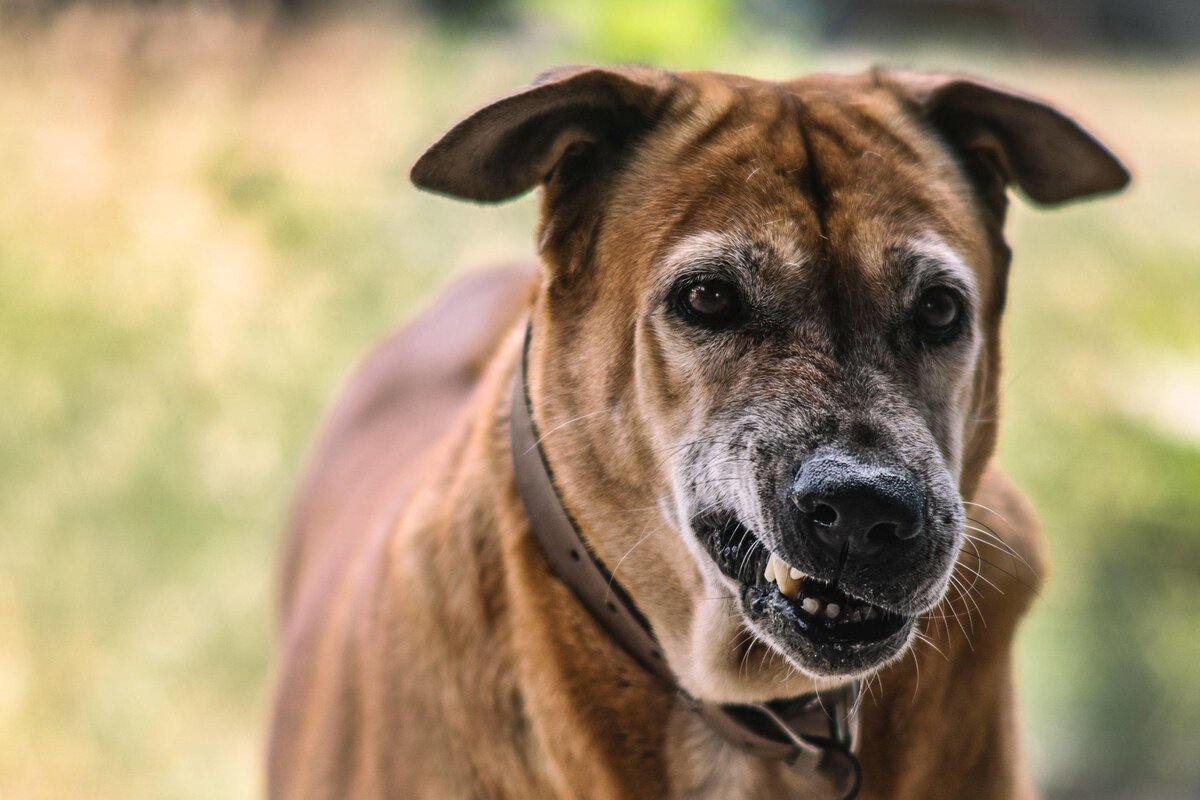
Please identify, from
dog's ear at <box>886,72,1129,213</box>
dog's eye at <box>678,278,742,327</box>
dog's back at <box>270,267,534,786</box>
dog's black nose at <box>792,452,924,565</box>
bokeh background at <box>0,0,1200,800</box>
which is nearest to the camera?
dog's black nose at <box>792,452,924,565</box>

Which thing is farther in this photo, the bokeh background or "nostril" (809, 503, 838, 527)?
the bokeh background

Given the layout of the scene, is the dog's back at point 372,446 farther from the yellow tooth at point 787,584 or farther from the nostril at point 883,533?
the nostril at point 883,533

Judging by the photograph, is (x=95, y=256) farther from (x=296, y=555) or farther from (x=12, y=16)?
(x=296, y=555)

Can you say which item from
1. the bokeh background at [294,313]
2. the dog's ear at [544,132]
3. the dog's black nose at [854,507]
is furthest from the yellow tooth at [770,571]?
the bokeh background at [294,313]

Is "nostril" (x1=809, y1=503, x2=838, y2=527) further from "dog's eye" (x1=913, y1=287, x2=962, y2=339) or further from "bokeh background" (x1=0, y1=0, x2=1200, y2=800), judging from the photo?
"bokeh background" (x1=0, y1=0, x2=1200, y2=800)

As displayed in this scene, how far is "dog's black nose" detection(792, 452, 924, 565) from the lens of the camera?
5.59 feet

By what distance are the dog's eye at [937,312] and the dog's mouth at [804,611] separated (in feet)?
1.33

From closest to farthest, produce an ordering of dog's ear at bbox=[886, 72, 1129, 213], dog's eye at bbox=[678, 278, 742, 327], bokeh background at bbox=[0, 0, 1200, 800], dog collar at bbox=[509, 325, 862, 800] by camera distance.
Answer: dog's eye at bbox=[678, 278, 742, 327], dog collar at bbox=[509, 325, 862, 800], dog's ear at bbox=[886, 72, 1129, 213], bokeh background at bbox=[0, 0, 1200, 800]

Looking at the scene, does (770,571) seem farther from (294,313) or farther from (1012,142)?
(294,313)

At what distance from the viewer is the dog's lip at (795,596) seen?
1839 mm

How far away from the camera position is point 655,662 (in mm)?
2057

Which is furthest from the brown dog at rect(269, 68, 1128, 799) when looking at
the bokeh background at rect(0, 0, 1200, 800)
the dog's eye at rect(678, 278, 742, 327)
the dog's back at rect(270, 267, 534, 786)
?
the bokeh background at rect(0, 0, 1200, 800)

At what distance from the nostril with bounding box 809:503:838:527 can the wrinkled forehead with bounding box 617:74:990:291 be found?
37 cm

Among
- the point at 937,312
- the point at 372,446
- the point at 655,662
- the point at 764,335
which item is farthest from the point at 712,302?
the point at 372,446
